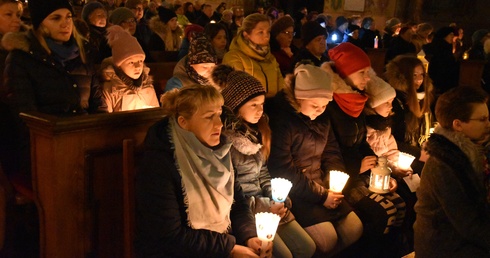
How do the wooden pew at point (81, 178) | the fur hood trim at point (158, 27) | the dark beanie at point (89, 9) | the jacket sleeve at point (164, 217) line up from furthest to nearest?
the fur hood trim at point (158, 27)
the dark beanie at point (89, 9)
the wooden pew at point (81, 178)
the jacket sleeve at point (164, 217)

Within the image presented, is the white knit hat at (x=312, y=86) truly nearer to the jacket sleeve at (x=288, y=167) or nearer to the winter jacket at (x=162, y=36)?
the jacket sleeve at (x=288, y=167)

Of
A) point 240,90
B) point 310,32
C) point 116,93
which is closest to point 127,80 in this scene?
point 116,93

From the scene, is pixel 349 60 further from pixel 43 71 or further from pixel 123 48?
pixel 43 71

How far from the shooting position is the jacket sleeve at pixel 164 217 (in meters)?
2.47

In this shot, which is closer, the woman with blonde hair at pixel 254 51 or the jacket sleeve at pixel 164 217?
the jacket sleeve at pixel 164 217

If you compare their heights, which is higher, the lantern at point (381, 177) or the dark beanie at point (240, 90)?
the dark beanie at point (240, 90)

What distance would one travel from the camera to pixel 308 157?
3.74 m

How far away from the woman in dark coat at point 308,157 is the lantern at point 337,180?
4cm

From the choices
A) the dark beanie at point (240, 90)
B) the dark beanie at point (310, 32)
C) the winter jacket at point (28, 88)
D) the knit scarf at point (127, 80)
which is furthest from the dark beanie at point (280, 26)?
the winter jacket at point (28, 88)

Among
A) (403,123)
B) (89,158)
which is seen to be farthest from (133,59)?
(403,123)

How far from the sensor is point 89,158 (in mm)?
2738

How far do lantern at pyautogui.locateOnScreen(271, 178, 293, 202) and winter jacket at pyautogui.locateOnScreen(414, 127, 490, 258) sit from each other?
825 mm

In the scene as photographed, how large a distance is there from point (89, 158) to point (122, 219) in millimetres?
470

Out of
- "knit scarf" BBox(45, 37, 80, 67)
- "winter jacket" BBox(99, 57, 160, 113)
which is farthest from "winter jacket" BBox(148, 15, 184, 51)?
"knit scarf" BBox(45, 37, 80, 67)
